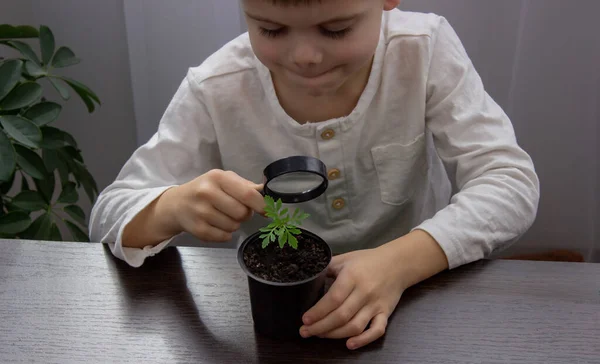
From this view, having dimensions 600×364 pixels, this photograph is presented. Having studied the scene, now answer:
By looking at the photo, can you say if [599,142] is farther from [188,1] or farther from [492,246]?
[188,1]

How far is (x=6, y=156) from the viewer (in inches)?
44.1

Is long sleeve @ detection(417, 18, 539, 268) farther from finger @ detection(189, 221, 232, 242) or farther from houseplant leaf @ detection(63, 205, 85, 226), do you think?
houseplant leaf @ detection(63, 205, 85, 226)

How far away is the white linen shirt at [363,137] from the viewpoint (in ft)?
3.00


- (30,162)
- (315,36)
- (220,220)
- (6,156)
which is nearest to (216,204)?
(220,220)

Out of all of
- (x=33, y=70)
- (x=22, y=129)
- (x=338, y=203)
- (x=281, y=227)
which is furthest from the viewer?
(x=33, y=70)

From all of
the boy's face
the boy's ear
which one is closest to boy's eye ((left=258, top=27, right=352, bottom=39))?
the boy's face

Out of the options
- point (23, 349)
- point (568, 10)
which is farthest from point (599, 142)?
point (23, 349)

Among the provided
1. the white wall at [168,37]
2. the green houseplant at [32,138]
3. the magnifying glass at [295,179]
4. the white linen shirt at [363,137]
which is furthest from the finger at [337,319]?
the white wall at [168,37]

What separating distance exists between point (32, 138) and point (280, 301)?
756 millimetres

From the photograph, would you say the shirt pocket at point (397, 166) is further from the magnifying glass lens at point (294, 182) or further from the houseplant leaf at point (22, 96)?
the houseplant leaf at point (22, 96)

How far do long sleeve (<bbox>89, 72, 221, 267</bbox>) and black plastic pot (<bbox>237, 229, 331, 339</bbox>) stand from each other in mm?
281

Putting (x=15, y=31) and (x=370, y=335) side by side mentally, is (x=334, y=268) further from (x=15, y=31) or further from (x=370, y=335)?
(x=15, y=31)

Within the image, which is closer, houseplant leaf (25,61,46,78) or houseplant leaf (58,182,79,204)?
houseplant leaf (25,61,46,78)

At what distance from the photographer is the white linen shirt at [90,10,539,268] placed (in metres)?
0.92
